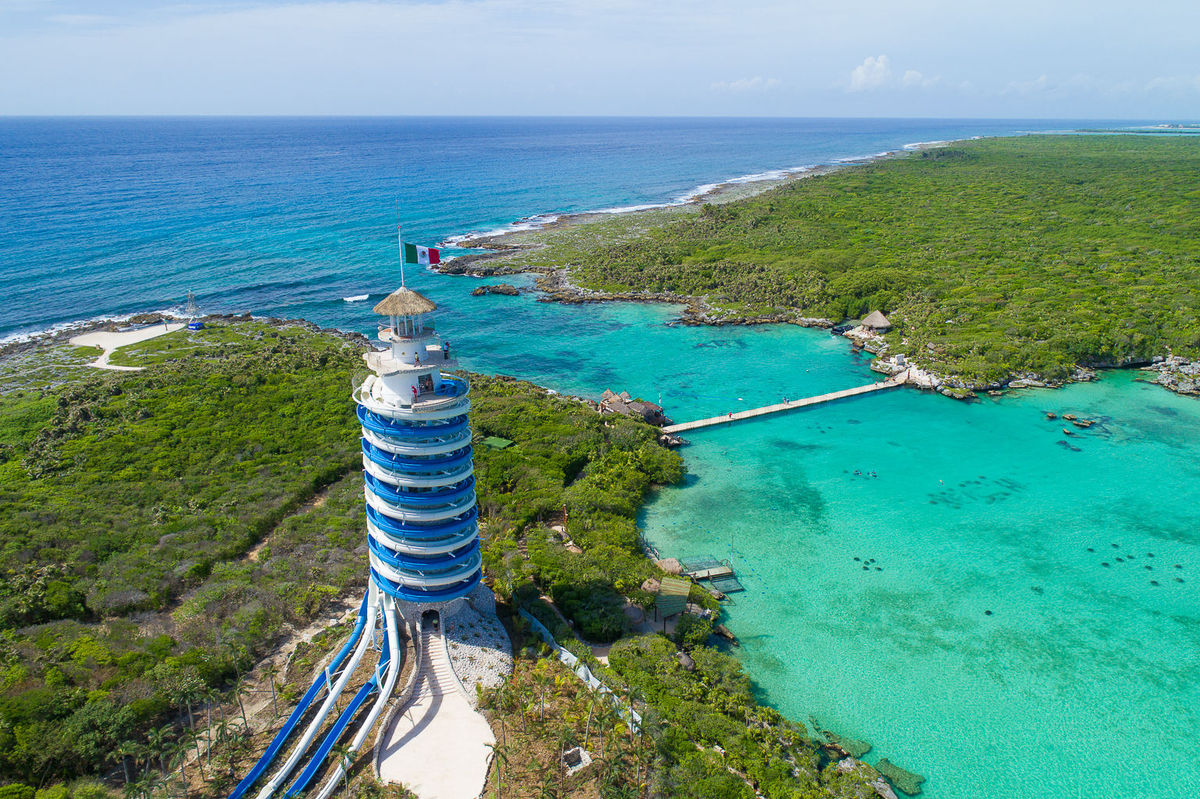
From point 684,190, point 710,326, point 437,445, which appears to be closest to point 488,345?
point 710,326

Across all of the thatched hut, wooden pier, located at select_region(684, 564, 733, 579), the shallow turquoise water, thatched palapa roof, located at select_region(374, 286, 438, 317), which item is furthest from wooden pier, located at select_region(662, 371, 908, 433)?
thatched palapa roof, located at select_region(374, 286, 438, 317)

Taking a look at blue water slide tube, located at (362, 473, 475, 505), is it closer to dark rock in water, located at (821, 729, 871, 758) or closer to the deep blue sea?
dark rock in water, located at (821, 729, 871, 758)

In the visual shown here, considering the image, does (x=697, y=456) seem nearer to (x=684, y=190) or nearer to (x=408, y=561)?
(x=408, y=561)

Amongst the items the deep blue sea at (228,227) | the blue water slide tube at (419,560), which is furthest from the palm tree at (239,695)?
the deep blue sea at (228,227)

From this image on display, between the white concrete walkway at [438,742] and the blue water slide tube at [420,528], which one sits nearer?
the white concrete walkway at [438,742]

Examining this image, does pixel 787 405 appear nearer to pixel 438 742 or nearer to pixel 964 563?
pixel 964 563

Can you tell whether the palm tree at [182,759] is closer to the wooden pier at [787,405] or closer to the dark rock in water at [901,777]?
the dark rock in water at [901,777]

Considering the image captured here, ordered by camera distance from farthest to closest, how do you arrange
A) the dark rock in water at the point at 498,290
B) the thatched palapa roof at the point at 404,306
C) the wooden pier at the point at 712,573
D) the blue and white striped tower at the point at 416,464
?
the dark rock in water at the point at 498,290 → the wooden pier at the point at 712,573 → the blue and white striped tower at the point at 416,464 → the thatched palapa roof at the point at 404,306
